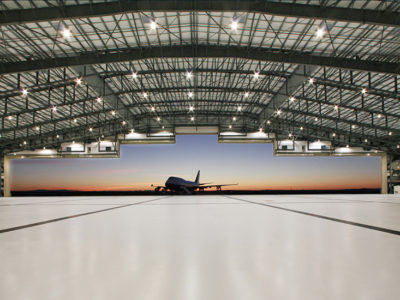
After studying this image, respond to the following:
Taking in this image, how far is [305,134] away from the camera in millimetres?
32500

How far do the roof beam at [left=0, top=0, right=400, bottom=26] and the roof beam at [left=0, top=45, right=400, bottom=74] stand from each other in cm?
368

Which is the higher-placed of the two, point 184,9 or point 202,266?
point 184,9

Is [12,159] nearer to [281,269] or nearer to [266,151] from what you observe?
[266,151]

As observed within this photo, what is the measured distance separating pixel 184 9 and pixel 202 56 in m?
4.21

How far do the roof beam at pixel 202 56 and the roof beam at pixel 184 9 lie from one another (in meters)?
3.68

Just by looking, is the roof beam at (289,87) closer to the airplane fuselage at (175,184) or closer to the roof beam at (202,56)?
the roof beam at (202,56)

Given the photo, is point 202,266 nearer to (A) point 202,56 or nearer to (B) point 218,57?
(A) point 202,56

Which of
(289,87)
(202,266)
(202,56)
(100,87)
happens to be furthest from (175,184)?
(202,266)

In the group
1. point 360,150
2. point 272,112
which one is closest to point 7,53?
point 272,112

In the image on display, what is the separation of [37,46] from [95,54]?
3906 mm

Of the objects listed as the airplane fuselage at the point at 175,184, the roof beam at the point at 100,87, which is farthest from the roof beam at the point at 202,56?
the airplane fuselage at the point at 175,184

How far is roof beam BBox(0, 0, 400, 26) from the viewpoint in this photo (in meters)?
11.2

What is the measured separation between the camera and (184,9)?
36.7 feet

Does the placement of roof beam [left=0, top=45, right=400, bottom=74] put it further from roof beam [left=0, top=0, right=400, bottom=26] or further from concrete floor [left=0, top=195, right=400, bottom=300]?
concrete floor [left=0, top=195, right=400, bottom=300]
